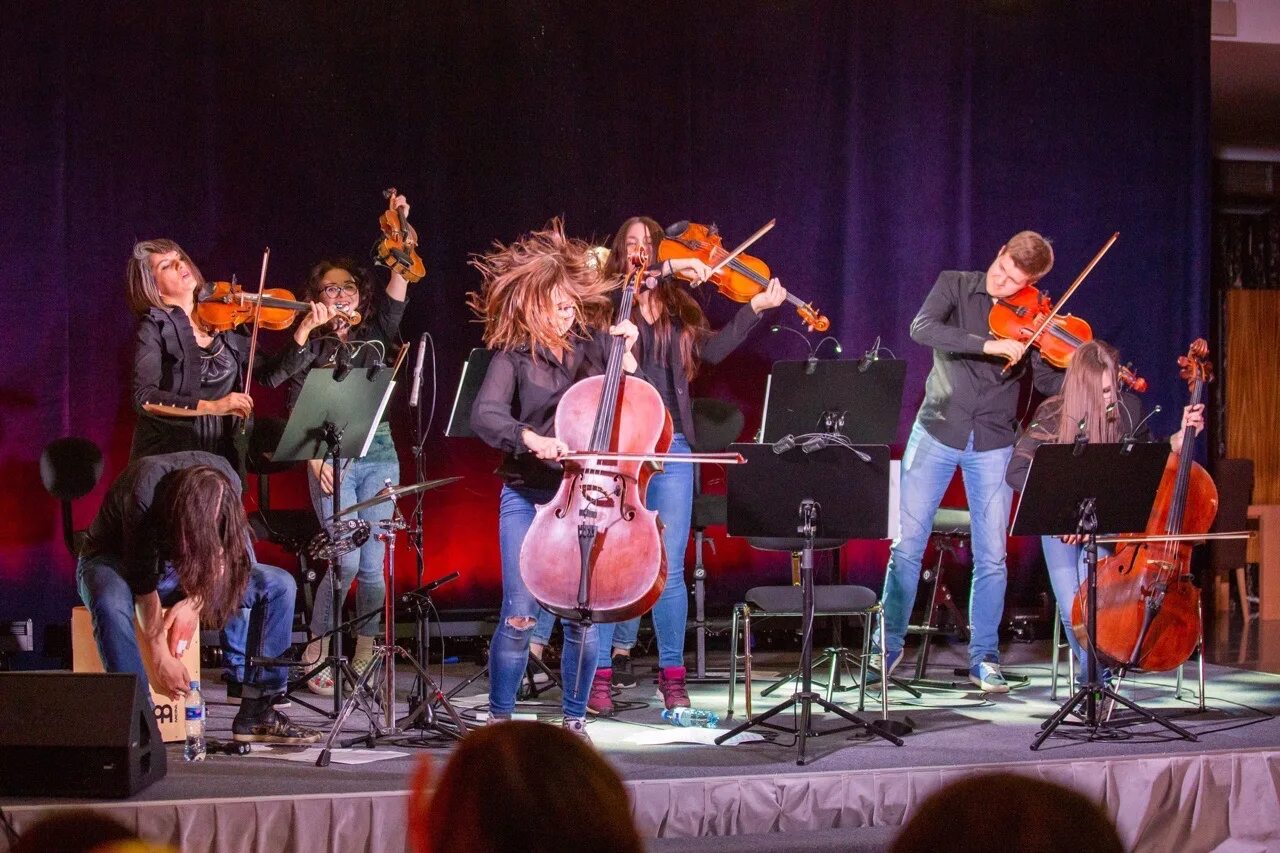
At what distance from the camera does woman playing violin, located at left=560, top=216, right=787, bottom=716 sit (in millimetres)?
4699

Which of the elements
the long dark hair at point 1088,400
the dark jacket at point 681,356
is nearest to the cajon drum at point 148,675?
the dark jacket at point 681,356

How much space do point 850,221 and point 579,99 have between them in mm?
1520

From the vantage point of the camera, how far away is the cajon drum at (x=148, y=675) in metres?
4.44

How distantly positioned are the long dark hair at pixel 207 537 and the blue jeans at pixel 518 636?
31.4 inches

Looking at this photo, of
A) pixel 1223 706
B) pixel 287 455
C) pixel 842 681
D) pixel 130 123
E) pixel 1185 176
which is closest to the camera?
pixel 287 455

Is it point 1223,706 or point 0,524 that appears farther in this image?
point 0,524

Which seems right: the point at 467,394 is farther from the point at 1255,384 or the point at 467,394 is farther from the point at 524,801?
the point at 1255,384

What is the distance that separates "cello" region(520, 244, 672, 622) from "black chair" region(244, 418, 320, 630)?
4.72ft

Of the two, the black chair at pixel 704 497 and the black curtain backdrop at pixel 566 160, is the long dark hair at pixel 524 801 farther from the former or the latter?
the black curtain backdrop at pixel 566 160

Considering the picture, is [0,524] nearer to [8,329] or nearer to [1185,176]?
[8,329]

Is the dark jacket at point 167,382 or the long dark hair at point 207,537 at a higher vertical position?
the dark jacket at point 167,382

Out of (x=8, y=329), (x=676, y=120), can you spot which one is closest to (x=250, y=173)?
(x=8, y=329)

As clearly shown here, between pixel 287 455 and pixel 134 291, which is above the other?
pixel 134 291

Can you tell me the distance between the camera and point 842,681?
5699 millimetres
